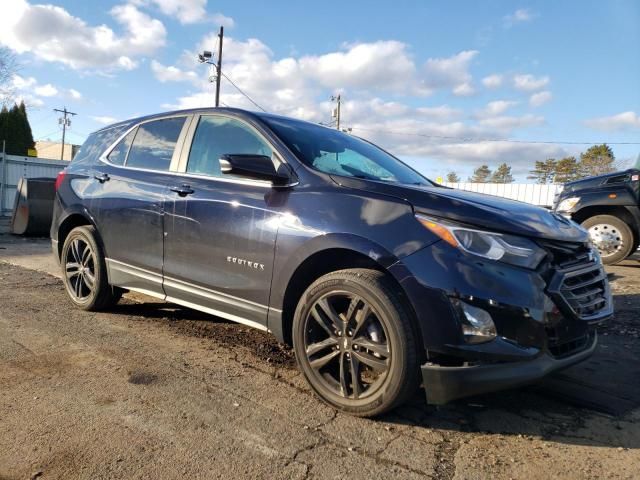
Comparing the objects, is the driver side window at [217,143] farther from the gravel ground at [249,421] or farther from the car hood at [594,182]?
the car hood at [594,182]

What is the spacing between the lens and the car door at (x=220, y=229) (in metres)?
3.19

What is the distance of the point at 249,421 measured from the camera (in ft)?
8.66

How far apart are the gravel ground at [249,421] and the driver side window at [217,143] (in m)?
1.41

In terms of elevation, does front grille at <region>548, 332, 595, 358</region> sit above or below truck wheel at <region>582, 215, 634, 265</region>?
below

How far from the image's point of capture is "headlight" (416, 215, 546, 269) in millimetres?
2461

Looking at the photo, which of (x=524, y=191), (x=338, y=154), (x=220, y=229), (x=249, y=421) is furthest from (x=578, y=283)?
(x=524, y=191)

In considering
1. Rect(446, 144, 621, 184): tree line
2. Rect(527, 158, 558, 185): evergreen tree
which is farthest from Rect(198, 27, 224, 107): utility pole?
Rect(527, 158, 558, 185): evergreen tree

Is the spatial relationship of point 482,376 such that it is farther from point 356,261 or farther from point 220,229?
point 220,229

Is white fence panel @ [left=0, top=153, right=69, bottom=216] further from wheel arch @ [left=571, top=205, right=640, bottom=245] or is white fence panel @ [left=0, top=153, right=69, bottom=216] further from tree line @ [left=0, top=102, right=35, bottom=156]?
tree line @ [left=0, top=102, right=35, bottom=156]

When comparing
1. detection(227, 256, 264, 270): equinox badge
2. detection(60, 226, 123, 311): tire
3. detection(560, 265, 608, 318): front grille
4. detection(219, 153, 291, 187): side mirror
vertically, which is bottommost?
detection(60, 226, 123, 311): tire

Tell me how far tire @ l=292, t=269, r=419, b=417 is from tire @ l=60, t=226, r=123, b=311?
2432 millimetres

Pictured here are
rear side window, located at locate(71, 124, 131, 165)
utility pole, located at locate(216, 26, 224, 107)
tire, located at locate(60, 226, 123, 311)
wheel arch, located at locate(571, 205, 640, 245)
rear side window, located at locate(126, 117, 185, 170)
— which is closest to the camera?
rear side window, located at locate(126, 117, 185, 170)

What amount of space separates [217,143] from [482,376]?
2.52m

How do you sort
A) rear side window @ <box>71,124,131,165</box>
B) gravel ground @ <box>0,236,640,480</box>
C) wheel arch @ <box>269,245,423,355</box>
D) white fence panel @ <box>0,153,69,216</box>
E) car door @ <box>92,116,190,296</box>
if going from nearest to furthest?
gravel ground @ <box>0,236,640,480</box>, wheel arch @ <box>269,245,423,355</box>, car door @ <box>92,116,190,296</box>, rear side window @ <box>71,124,131,165</box>, white fence panel @ <box>0,153,69,216</box>
